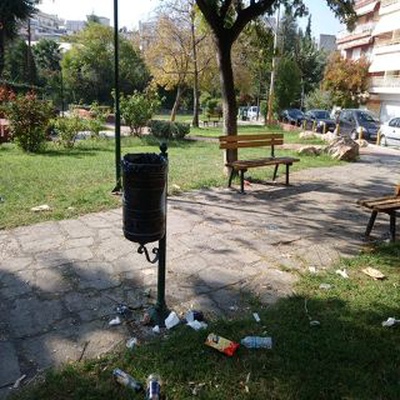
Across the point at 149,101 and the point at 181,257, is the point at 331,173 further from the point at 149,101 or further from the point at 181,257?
the point at 149,101

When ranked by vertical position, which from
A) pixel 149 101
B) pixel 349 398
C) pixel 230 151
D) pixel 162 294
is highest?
pixel 149 101

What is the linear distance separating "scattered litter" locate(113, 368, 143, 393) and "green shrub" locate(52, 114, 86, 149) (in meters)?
11.3

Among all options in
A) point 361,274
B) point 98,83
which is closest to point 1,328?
point 361,274

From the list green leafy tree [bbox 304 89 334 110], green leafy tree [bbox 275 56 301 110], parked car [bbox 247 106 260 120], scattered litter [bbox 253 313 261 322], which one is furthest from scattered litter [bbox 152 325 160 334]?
parked car [bbox 247 106 260 120]

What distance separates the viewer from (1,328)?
134 inches

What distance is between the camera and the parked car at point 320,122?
2389cm

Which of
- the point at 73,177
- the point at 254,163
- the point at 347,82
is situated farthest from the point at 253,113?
the point at 254,163

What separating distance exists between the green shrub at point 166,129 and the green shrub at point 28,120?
246 inches

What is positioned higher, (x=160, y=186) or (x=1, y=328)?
(x=160, y=186)

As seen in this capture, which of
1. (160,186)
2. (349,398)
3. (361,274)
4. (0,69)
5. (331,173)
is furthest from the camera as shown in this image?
(0,69)

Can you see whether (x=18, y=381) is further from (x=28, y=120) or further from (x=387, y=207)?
(x=28, y=120)

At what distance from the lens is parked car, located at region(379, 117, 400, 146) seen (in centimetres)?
1808

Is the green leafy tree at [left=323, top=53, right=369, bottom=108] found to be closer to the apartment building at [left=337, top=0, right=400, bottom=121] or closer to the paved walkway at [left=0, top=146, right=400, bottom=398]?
the apartment building at [left=337, top=0, right=400, bottom=121]

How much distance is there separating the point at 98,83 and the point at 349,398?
4279 centimetres
